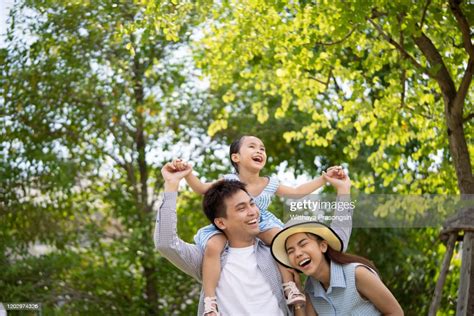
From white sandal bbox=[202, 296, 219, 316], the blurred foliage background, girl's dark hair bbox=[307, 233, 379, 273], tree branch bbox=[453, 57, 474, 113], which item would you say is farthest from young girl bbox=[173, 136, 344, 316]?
the blurred foliage background

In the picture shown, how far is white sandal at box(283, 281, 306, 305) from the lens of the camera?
3057 mm

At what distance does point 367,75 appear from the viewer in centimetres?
712

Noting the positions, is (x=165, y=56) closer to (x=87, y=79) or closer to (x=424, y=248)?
(x=87, y=79)

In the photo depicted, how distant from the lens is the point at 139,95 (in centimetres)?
859

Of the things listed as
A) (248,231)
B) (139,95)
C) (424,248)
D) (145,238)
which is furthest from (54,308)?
(248,231)

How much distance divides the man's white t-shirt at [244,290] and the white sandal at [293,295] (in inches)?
2.1

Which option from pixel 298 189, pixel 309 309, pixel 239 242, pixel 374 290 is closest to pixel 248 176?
pixel 298 189

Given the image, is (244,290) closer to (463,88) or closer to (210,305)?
(210,305)

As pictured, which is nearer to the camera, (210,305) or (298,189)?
(210,305)

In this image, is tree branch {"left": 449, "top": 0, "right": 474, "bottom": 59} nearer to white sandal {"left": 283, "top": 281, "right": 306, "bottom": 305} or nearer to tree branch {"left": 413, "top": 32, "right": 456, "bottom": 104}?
tree branch {"left": 413, "top": 32, "right": 456, "bottom": 104}

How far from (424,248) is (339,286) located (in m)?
6.30

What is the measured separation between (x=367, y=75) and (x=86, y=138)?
2978 mm

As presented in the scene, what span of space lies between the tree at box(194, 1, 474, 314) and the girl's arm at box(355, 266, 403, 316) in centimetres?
288

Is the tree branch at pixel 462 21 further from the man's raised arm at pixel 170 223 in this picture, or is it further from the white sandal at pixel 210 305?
the white sandal at pixel 210 305
